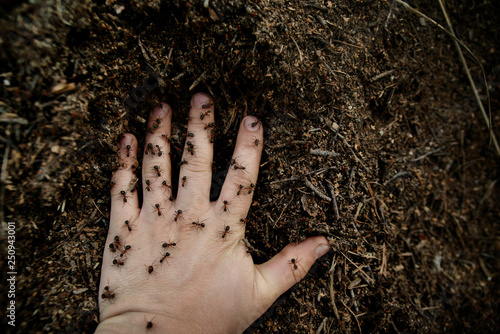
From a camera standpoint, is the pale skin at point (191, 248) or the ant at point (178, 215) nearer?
the pale skin at point (191, 248)

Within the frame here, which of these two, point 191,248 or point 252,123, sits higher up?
point 252,123

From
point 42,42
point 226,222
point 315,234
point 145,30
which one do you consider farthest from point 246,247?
point 42,42

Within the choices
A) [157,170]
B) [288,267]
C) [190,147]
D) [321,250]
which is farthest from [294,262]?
[157,170]

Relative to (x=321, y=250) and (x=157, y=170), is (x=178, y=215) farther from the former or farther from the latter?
(x=321, y=250)

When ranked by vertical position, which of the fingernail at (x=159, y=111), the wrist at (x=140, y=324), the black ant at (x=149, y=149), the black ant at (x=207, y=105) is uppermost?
the black ant at (x=207, y=105)

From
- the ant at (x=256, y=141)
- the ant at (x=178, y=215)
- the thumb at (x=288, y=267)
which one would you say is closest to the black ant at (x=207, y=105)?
the ant at (x=256, y=141)

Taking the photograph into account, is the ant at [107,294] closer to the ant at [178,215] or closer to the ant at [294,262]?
the ant at [178,215]

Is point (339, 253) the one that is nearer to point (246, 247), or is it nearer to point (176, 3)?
point (246, 247)
